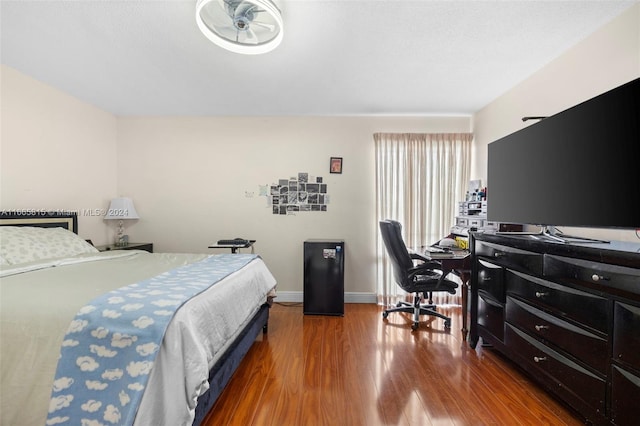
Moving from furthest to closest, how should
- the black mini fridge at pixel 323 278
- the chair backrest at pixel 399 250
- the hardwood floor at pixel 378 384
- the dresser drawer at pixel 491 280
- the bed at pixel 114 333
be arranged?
the black mini fridge at pixel 323 278 < the chair backrest at pixel 399 250 < the dresser drawer at pixel 491 280 < the hardwood floor at pixel 378 384 < the bed at pixel 114 333

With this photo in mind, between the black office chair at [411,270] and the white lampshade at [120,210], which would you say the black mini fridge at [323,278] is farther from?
the white lampshade at [120,210]

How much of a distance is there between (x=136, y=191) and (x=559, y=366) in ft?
15.5

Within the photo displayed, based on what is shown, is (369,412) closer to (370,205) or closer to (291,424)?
(291,424)

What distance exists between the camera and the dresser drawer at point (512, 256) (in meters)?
1.77

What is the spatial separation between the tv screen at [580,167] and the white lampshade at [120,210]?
14.0ft

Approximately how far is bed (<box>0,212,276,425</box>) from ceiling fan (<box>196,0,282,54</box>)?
1584 mm

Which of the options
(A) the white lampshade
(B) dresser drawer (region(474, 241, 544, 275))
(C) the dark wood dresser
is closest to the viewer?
(C) the dark wood dresser

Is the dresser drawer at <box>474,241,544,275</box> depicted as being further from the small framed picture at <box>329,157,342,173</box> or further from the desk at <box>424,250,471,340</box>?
the small framed picture at <box>329,157,342,173</box>

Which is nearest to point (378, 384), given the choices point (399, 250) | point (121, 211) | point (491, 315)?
point (491, 315)

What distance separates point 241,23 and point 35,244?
2.47 meters

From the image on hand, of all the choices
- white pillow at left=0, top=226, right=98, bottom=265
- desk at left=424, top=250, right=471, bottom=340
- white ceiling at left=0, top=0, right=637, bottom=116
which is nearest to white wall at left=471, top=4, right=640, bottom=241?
white ceiling at left=0, top=0, right=637, bottom=116

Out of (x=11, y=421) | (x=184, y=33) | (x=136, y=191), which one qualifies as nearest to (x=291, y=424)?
(x=11, y=421)

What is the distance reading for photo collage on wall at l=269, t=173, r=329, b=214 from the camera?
12.4ft

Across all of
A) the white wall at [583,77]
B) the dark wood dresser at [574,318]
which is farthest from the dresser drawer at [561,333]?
the white wall at [583,77]
